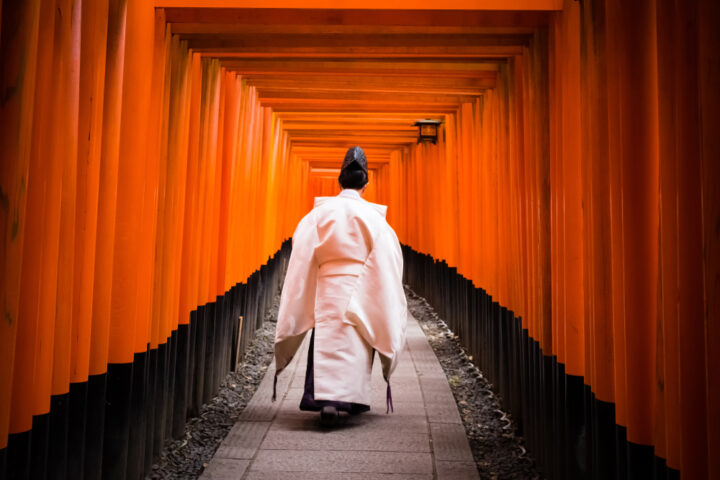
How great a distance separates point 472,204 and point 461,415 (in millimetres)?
2186

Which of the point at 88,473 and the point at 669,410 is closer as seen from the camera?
the point at 669,410

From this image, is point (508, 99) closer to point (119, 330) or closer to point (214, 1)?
point (214, 1)

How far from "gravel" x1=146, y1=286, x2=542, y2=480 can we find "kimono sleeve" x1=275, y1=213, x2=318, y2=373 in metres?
0.67

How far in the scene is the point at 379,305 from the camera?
4414 millimetres

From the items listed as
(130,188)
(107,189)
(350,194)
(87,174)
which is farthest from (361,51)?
(87,174)

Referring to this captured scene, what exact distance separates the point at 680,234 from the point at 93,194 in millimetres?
2107

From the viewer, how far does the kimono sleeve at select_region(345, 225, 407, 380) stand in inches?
173

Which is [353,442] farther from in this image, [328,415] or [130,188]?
[130,188]

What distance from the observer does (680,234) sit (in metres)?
1.67

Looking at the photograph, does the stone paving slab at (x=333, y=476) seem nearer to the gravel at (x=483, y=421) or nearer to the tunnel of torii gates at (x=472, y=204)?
the gravel at (x=483, y=421)

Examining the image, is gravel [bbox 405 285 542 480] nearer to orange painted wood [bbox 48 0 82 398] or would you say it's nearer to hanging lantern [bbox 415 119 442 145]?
orange painted wood [bbox 48 0 82 398]

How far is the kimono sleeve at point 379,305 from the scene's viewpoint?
4387 millimetres

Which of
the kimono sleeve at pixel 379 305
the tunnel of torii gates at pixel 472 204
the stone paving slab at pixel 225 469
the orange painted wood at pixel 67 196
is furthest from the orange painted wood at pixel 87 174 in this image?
the kimono sleeve at pixel 379 305

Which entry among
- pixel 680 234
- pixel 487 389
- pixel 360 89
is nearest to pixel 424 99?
pixel 360 89
